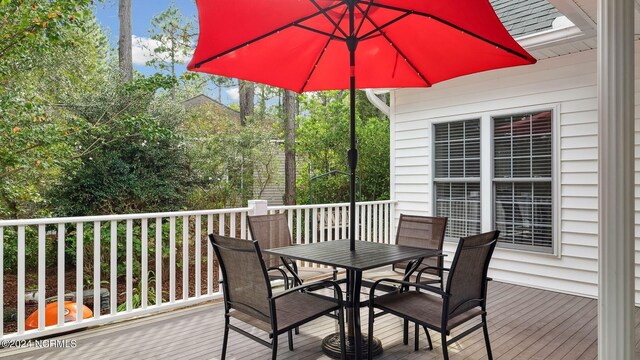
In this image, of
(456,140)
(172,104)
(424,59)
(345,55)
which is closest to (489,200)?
(456,140)

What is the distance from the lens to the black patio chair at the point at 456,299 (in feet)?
7.73

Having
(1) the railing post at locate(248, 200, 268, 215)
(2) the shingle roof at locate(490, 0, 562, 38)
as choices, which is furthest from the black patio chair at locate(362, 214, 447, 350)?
(2) the shingle roof at locate(490, 0, 562, 38)

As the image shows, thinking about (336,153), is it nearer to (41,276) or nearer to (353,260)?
(353,260)

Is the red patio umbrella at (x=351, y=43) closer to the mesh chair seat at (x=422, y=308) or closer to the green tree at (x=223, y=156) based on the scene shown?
the mesh chair seat at (x=422, y=308)

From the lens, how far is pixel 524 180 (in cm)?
495

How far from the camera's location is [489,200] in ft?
17.3

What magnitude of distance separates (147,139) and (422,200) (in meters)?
5.47

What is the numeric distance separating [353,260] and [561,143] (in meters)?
3.45

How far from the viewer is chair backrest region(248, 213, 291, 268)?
11.8 ft

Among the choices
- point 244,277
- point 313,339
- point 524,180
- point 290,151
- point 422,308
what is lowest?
point 313,339

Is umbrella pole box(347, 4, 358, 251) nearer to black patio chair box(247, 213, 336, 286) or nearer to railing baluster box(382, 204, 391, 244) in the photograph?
black patio chair box(247, 213, 336, 286)

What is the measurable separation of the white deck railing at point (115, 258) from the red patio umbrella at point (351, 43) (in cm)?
162

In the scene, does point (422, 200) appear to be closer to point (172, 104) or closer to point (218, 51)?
point (218, 51)

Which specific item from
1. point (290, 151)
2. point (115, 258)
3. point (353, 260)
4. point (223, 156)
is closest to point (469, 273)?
point (353, 260)
